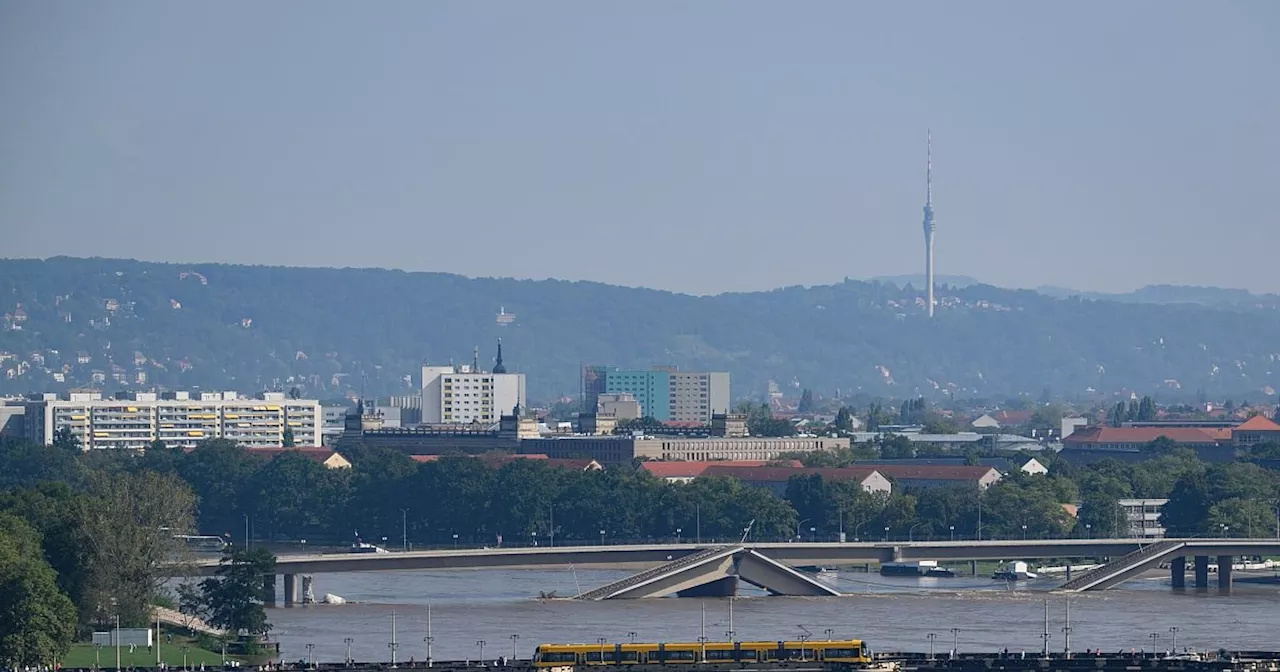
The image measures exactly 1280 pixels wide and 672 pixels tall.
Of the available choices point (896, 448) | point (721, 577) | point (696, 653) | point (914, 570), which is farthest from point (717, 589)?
point (896, 448)

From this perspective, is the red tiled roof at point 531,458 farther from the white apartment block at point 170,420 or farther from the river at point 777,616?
the river at point 777,616

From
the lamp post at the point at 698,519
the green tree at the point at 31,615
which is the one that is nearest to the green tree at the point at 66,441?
the lamp post at the point at 698,519

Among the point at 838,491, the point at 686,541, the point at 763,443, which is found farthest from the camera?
the point at 763,443

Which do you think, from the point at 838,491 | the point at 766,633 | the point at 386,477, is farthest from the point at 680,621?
the point at 386,477

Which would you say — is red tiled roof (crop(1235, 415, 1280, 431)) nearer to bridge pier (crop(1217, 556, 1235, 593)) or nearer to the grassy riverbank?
bridge pier (crop(1217, 556, 1235, 593))

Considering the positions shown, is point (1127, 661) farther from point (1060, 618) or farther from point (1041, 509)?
point (1041, 509)
